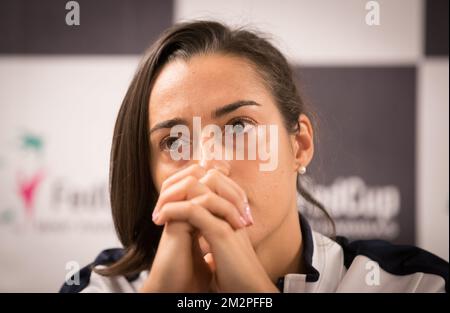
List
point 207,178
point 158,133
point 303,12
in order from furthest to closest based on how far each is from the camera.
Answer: point 303,12, point 158,133, point 207,178

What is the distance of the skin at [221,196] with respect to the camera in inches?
23.0

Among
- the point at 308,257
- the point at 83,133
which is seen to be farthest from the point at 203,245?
the point at 83,133

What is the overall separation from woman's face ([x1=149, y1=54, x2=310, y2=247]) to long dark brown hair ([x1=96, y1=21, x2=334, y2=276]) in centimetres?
2

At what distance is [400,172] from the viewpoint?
4.08ft

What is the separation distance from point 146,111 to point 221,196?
0.74 feet

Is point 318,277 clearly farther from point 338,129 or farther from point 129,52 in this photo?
point 129,52

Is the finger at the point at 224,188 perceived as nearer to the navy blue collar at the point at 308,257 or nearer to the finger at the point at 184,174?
the finger at the point at 184,174

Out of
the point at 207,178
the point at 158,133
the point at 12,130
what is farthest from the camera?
the point at 12,130

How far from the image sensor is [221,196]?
0.59m

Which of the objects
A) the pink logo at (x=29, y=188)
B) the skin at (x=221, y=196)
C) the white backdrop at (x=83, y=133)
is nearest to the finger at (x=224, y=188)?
the skin at (x=221, y=196)

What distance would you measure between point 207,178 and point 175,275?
0.45ft

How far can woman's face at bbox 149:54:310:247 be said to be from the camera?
0.68 meters

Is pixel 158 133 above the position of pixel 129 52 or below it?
below
